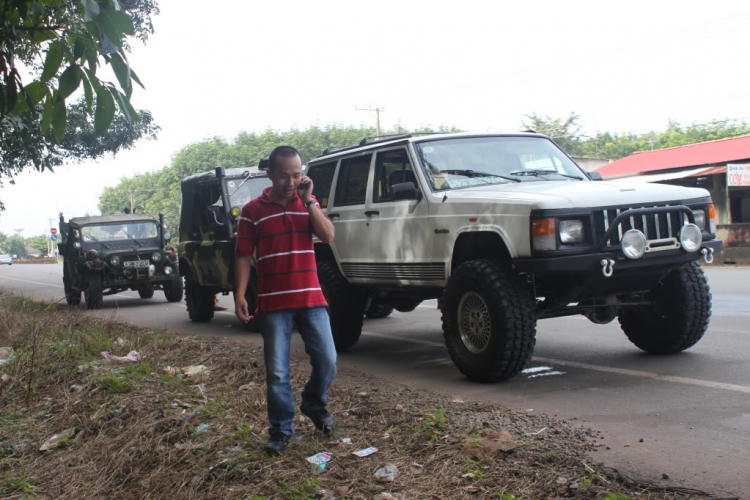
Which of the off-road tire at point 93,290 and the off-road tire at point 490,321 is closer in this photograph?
the off-road tire at point 490,321

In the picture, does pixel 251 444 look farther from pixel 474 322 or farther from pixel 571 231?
pixel 571 231

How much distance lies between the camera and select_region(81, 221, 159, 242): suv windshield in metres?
17.5

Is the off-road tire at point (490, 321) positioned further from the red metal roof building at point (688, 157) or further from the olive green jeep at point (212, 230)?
the red metal roof building at point (688, 157)

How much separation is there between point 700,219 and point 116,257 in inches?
488

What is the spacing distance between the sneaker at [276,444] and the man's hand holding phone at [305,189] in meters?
1.28

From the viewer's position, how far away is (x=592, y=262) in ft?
19.4

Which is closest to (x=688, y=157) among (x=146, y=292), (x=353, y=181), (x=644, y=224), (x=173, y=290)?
(x=146, y=292)

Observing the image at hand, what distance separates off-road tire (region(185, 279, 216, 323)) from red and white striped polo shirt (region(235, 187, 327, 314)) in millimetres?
8285

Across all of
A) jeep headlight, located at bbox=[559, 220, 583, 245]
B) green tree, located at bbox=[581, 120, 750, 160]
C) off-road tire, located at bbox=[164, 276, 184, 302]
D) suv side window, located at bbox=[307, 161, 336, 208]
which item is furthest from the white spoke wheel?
green tree, located at bbox=[581, 120, 750, 160]

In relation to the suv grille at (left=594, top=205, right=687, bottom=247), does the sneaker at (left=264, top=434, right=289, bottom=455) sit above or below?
below

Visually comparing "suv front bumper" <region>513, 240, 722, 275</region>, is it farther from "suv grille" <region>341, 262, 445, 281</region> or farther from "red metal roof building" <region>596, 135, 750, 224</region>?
"red metal roof building" <region>596, 135, 750, 224</region>

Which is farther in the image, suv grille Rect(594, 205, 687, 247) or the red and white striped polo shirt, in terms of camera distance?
suv grille Rect(594, 205, 687, 247)

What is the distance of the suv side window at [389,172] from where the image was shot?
24.7 ft

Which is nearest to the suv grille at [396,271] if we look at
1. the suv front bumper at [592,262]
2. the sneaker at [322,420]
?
the suv front bumper at [592,262]
